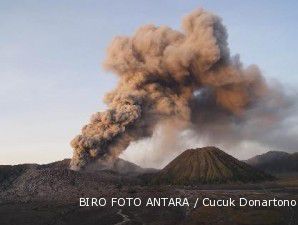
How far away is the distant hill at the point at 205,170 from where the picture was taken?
561 feet

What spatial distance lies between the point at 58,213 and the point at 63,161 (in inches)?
3311

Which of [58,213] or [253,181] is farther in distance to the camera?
[253,181]

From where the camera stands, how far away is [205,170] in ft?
582

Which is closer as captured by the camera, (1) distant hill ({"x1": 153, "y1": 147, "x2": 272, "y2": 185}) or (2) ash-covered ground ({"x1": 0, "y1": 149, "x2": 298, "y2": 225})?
(2) ash-covered ground ({"x1": 0, "y1": 149, "x2": 298, "y2": 225})

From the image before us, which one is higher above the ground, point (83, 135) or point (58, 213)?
point (83, 135)

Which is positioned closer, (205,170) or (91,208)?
(91,208)

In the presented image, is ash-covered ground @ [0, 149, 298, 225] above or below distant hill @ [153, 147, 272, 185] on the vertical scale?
below

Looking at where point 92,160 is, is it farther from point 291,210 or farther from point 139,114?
point 291,210

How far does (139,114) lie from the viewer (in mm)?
125812

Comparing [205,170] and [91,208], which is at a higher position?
[205,170]

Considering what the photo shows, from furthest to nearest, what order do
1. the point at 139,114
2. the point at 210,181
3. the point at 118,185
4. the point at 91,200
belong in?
the point at 210,181, the point at 118,185, the point at 139,114, the point at 91,200

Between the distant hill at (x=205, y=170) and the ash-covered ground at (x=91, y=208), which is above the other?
the distant hill at (x=205, y=170)

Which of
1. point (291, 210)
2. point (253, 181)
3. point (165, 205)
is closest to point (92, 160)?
point (165, 205)

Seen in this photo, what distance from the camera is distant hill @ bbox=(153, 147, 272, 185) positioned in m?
171
